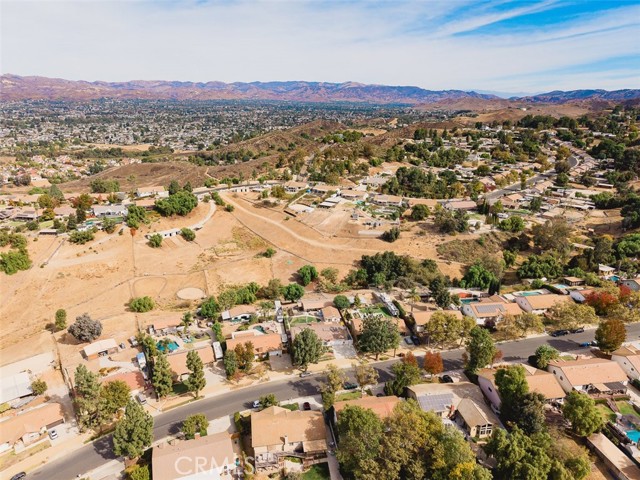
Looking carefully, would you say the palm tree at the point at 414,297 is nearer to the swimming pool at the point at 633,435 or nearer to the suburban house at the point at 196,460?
the swimming pool at the point at 633,435

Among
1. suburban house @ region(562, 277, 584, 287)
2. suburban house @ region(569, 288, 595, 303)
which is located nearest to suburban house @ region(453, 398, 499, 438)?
suburban house @ region(569, 288, 595, 303)

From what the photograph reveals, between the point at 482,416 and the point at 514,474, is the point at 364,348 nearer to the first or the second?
the point at 482,416

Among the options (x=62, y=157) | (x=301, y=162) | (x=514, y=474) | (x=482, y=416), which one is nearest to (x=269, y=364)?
(x=482, y=416)

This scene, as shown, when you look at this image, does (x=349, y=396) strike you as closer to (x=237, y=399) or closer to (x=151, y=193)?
(x=237, y=399)

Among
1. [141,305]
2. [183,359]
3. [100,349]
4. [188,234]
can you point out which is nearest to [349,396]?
[183,359]

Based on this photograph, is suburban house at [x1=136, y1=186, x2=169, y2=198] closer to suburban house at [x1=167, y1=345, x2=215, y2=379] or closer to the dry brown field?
the dry brown field

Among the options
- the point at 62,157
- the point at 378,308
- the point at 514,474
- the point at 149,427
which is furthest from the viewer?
the point at 62,157

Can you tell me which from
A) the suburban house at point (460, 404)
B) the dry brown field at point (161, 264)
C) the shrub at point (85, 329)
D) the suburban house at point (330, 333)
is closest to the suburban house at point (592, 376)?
the suburban house at point (460, 404)
